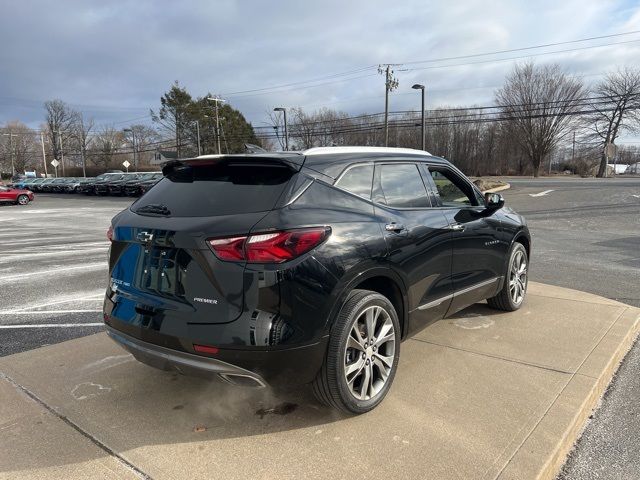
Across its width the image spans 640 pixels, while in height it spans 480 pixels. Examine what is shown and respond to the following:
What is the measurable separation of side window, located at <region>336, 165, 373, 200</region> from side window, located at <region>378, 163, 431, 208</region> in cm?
14

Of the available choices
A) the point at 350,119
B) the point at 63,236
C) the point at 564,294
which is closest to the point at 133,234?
the point at 564,294

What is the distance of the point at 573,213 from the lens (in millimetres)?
18125

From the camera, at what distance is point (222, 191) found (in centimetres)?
298

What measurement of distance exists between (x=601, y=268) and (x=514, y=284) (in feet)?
12.9

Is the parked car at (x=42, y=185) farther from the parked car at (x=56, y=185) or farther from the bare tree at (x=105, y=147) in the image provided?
the bare tree at (x=105, y=147)

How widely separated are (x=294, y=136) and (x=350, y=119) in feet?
34.2

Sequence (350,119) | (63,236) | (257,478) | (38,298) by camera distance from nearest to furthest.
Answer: (257,478) → (38,298) → (63,236) → (350,119)

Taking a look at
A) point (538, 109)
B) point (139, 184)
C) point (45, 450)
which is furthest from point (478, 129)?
point (45, 450)

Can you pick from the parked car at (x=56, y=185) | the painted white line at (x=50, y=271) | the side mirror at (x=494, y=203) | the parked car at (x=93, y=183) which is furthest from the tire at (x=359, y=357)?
the parked car at (x=56, y=185)

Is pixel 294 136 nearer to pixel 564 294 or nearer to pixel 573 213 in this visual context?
pixel 573 213

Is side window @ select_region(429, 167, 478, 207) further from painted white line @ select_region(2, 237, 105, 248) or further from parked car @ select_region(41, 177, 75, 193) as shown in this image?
parked car @ select_region(41, 177, 75, 193)

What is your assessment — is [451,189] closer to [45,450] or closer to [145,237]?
[145,237]

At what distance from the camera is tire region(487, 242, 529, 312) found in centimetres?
500

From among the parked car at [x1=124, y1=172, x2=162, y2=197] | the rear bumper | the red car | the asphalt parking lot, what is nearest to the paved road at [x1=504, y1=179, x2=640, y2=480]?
the asphalt parking lot
